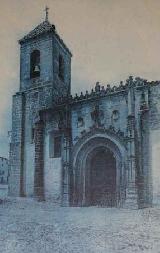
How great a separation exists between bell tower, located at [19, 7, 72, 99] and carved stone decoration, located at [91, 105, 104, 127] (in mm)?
3159

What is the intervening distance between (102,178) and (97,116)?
2.82 metres

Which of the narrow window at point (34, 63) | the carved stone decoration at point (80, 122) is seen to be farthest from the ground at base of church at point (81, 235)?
the narrow window at point (34, 63)

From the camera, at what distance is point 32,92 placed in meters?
16.7

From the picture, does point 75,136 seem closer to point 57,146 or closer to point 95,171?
point 57,146

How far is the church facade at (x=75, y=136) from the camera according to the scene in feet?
41.9

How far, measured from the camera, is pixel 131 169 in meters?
12.5

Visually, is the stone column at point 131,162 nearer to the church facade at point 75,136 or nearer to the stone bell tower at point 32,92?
the church facade at point 75,136

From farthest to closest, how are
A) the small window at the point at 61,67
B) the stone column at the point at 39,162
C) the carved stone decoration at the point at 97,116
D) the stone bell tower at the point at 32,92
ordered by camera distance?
the small window at the point at 61,67 → the stone bell tower at the point at 32,92 → the stone column at the point at 39,162 → the carved stone decoration at the point at 97,116

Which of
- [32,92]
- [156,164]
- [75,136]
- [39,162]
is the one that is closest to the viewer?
[156,164]

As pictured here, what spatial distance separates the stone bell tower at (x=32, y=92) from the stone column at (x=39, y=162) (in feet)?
1.23

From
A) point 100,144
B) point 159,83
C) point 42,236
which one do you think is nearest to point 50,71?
point 100,144

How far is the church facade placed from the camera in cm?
1278

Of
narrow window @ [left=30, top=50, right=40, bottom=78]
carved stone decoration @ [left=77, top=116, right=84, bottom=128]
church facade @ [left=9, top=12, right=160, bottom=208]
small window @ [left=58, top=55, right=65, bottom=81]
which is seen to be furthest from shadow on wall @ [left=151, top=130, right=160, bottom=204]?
narrow window @ [left=30, top=50, right=40, bottom=78]

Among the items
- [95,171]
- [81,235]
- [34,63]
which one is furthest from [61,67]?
[81,235]
